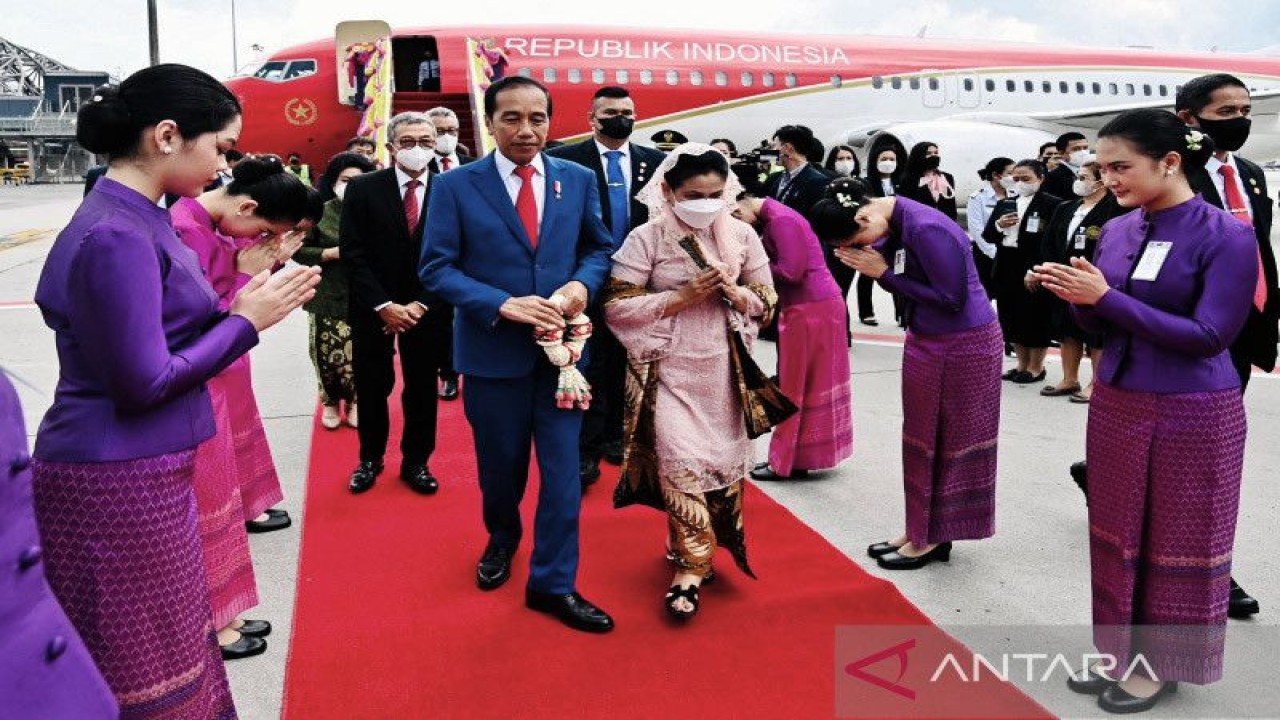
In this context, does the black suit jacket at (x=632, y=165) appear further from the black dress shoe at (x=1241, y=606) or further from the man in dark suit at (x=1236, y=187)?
the black dress shoe at (x=1241, y=606)

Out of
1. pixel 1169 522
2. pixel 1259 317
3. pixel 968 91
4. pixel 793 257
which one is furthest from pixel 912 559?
pixel 968 91

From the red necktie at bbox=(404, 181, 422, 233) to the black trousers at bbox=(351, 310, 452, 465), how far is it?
423 millimetres

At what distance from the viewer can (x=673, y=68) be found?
50.7 feet

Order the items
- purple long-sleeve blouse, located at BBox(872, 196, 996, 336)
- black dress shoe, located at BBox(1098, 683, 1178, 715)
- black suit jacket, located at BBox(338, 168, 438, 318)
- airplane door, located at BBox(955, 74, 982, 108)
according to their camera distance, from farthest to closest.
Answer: airplane door, located at BBox(955, 74, 982, 108)
black suit jacket, located at BBox(338, 168, 438, 318)
purple long-sleeve blouse, located at BBox(872, 196, 996, 336)
black dress shoe, located at BBox(1098, 683, 1178, 715)

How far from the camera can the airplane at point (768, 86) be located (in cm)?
1437

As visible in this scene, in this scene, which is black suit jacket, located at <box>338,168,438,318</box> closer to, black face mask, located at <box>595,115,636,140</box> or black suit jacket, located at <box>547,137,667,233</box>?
black suit jacket, located at <box>547,137,667,233</box>

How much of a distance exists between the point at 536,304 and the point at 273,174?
2.67 feet

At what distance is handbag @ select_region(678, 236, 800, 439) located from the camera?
315 centimetres

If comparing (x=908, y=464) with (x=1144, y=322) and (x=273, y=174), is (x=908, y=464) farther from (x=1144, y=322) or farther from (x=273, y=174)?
(x=273, y=174)

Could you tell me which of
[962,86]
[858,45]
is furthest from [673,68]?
[962,86]

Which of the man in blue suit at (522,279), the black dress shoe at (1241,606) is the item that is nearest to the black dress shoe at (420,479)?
the man in blue suit at (522,279)

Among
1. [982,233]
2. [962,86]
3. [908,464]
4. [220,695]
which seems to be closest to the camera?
[220,695]

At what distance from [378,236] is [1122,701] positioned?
3.32 meters

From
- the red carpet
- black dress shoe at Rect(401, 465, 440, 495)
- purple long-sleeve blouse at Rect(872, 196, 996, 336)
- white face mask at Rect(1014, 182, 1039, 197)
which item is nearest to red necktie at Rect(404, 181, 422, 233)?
black dress shoe at Rect(401, 465, 440, 495)
